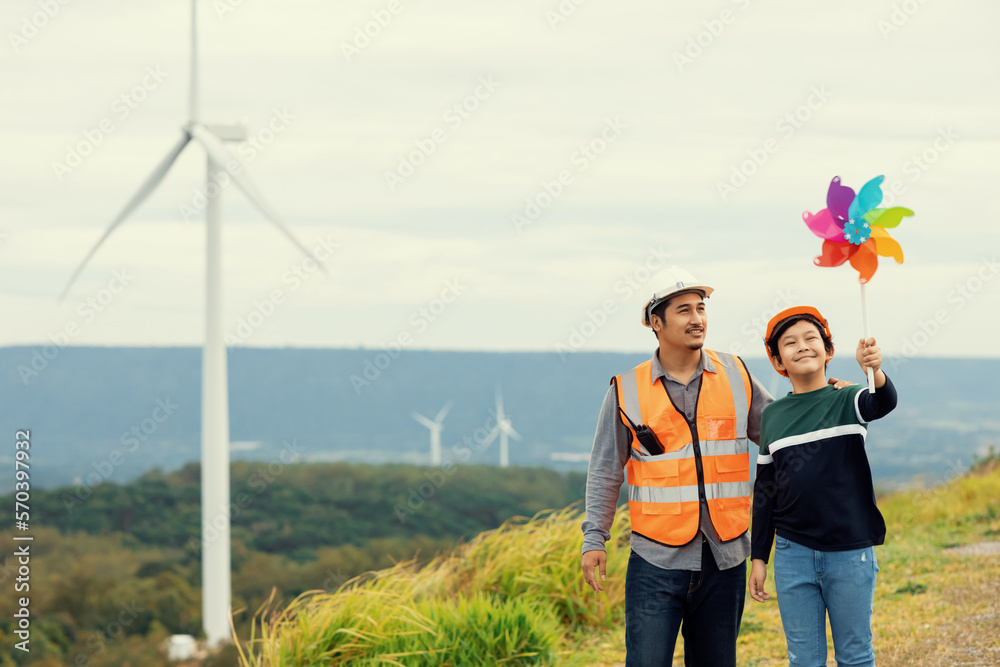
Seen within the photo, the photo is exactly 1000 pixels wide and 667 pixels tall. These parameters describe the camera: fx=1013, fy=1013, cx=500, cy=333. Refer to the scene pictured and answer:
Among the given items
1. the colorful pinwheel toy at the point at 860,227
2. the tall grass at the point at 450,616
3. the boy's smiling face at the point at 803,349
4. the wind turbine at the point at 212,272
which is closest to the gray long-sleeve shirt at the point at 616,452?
the boy's smiling face at the point at 803,349

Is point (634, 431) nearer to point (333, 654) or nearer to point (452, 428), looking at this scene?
point (333, 654)

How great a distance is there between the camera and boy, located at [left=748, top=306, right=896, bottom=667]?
4.29 meters

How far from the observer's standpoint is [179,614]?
57.9 metres

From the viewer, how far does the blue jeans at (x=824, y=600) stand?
4.29m

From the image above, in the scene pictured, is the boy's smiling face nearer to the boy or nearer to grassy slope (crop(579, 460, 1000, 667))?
the boy

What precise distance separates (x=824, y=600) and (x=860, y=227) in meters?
1.67

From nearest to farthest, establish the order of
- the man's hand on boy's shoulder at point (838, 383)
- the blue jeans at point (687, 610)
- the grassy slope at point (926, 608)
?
the blue jeans at point (687, 610) → the man's hand on boy's shoulder at point (838, 383) → the grassy slope at point (926, 608)

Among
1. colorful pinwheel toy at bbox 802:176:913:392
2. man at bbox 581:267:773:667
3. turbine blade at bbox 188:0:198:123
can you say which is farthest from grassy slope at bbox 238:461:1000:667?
turbine blade at bbox 188:0:198:123

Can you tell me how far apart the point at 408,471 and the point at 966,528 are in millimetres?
77685

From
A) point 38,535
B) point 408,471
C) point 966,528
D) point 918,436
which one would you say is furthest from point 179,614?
point 918,436

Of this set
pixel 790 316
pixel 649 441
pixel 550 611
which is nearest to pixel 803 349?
pixel 790 316

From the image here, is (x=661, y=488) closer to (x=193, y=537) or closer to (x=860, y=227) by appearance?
(x=860, y=227)

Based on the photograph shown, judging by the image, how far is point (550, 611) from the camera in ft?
27.8

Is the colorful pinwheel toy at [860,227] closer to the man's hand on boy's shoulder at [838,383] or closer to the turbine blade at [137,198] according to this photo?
the man's hand on boy's shoulder at [838,383]
